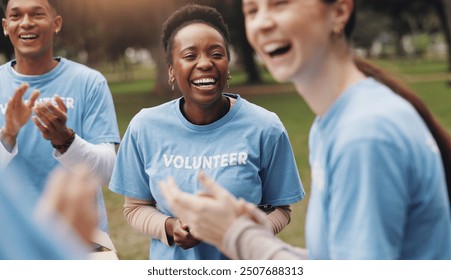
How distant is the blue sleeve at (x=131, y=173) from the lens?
7.20 ft

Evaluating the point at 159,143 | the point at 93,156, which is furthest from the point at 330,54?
the point at 93,156

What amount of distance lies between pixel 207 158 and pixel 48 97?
757mm

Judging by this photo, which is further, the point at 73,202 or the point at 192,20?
the point at 192,20

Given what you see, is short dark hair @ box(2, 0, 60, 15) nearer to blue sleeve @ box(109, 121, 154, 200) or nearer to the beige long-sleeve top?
blue sleeve @ box(109, 121, 154, 200)

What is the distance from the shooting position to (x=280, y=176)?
2162 millimetres

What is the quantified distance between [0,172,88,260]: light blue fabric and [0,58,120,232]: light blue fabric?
4.97ft

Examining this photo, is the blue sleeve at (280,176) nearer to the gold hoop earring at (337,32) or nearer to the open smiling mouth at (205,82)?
the open smiling mouth at (205,82)

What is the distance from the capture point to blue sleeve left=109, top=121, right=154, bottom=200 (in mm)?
2193

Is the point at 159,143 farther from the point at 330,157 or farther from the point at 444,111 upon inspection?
the point at 444,111

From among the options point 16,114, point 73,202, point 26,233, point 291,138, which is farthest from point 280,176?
point 291,138

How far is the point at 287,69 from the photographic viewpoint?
4.83 ft

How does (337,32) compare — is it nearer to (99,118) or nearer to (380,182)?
(380,182)

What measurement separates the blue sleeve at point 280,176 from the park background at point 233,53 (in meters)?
0.39

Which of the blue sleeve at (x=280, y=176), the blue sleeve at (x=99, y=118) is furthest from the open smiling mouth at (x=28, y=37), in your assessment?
the blue sleeve at (x=280, y=176)
